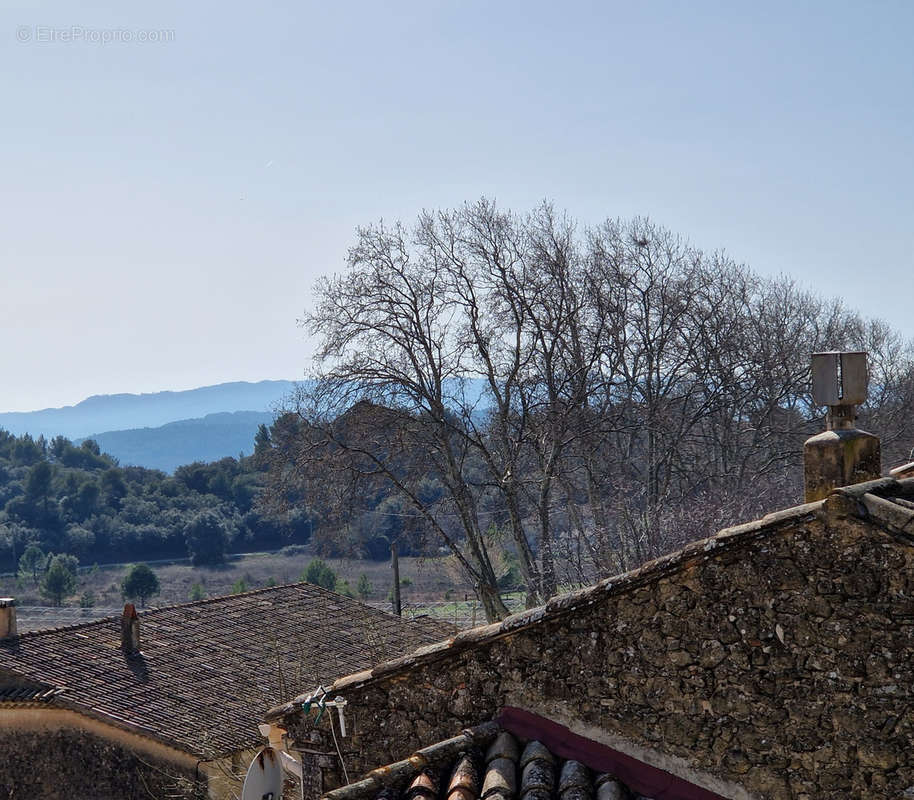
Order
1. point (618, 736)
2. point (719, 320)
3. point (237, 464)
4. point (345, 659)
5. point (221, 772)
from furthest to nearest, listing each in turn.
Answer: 1. point (237, 464)
2. point (719, 320)
3. point (345, 659)
4. point (221, 772)
5. point (618, 736)

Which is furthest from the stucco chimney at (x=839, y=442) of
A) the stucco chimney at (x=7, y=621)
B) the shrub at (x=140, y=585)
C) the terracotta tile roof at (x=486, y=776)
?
the shrub at (x=140, y=585)

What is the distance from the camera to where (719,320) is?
99.9ft

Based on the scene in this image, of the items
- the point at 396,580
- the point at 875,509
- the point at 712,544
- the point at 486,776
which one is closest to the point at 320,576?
the point at 396,580

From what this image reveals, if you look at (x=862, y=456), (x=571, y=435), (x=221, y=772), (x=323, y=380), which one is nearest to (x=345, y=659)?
(x=221, y=772)

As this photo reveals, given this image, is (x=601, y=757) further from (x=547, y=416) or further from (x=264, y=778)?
(x=547, y=416)

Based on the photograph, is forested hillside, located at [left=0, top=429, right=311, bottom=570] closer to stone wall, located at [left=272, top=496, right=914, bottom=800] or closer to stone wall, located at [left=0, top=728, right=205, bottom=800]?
stone wall, located at [left=0, top=728, right=205, bottom=800]

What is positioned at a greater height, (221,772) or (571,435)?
(571,435)

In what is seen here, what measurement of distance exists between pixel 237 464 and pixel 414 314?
72.8 meters

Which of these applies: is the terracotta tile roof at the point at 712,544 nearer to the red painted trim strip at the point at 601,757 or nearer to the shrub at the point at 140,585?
the red painted trim strip at the point at 601,757

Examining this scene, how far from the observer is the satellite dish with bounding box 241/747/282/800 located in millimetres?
7746

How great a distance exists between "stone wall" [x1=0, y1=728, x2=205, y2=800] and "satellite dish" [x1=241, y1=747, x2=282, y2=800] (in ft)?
24.3

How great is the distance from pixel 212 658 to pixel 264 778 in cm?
1133

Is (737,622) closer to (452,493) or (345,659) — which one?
(345,659)

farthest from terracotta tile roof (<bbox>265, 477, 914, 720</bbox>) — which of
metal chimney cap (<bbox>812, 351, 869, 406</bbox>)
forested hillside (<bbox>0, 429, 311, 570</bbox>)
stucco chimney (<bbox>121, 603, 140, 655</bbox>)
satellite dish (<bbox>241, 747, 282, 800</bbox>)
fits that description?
forested hillside (<bbox>0, 429, 311, 570</bbox>)
